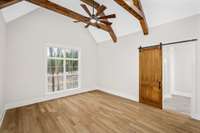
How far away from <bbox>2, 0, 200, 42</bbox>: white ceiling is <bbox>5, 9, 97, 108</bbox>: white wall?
49 cm

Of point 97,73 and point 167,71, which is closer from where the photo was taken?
point 167,71

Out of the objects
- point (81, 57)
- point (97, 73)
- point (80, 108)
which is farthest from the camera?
point (97, 73)

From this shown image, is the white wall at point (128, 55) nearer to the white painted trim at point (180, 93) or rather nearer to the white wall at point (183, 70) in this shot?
the white wall at point (183, 70)

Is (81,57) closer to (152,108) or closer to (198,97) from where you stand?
(152,108)

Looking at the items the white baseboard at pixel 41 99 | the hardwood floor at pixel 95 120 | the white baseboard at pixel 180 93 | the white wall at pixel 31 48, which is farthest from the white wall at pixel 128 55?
the white baseboard at pixel 180 93

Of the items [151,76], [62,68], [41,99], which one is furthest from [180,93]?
[41,99]

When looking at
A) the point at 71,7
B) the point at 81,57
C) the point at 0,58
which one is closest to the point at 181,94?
the point at 81,57

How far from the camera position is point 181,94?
18.1ft

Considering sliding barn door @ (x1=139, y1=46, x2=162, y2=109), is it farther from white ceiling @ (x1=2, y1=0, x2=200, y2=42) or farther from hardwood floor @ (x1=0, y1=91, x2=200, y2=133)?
white ceiling @ (x1=2, y1=0, x2=200, y2=42)

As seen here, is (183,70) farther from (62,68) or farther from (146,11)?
(62,68)

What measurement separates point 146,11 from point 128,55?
1.84m

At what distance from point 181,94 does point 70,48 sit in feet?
19.7

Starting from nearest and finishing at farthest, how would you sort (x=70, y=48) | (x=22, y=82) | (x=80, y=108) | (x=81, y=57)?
1. (x=80, y=108)
2. (x=22, y=82)
3. (x=70, y=48)
4. (x=81, y=57)

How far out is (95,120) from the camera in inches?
117
